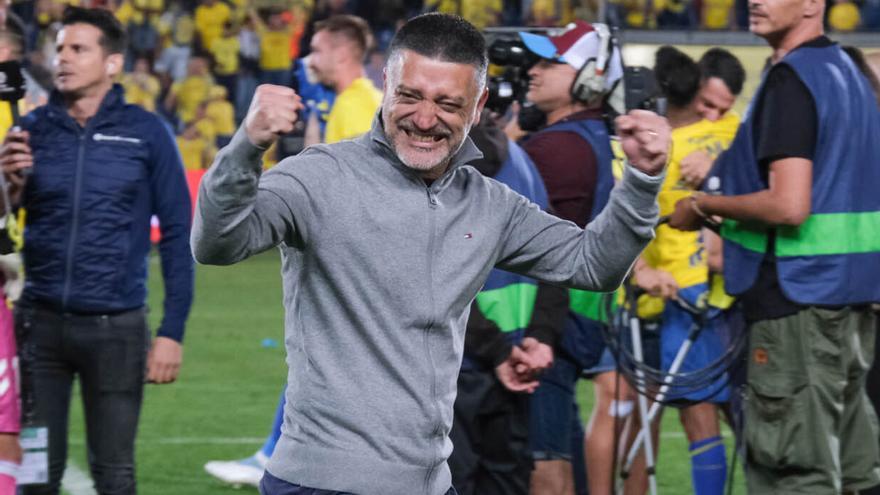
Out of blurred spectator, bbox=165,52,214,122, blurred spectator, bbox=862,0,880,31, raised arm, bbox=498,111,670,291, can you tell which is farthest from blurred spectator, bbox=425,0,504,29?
raised arm, bbox=498,111,670,291

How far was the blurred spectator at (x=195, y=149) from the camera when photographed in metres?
20.3

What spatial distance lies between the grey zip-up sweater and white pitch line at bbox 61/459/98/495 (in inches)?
161

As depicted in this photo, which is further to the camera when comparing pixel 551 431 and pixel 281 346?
pixel 281 346

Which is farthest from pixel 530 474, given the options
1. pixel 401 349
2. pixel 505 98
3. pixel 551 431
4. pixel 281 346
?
pixel 281 346

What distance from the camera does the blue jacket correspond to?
5.50 m

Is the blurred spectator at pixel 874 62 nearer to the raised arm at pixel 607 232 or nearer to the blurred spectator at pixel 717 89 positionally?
the blurred spectator at pixel 717 89

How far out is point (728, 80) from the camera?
721 centimetres

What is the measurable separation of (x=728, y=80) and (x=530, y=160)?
1.86 meters

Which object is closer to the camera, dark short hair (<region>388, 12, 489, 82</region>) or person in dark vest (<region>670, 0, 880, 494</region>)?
dark short hair (<region>388, 12, 489, 82</region>)

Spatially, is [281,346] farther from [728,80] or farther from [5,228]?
[5,228]

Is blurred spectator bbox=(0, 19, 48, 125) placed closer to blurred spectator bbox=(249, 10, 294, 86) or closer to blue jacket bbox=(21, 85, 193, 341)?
blue jacket bbox=(21, 85, 193, 341)

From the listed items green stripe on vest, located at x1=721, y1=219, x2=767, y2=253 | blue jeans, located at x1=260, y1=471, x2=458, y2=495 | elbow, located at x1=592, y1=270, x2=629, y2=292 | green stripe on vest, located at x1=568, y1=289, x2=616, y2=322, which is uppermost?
elbow, located at x1=592, y1=270, x2=629, y2=292

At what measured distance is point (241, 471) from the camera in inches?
297

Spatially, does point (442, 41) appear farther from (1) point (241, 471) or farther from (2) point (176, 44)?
(2) point (176, 44)
